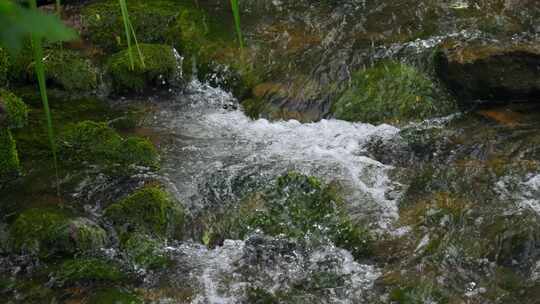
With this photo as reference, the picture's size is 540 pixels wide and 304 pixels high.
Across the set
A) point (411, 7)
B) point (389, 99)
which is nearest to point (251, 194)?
point (389, 99)

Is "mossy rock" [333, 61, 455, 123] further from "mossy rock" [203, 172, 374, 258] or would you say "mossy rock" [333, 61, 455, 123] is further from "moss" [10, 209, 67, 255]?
"moss" [10, 209, 67, 255]

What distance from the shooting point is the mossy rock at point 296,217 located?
16.3 feet

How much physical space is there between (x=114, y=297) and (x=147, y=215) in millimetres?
872

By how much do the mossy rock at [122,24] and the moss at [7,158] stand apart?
2967mm

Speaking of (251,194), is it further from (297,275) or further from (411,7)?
(411,7)

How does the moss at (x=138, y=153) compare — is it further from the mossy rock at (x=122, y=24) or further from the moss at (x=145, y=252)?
the mossy rock at (x=122, y=24)

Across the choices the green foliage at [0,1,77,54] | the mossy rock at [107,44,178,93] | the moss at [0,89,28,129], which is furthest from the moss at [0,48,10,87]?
the green foliage at [0,1,77,54]

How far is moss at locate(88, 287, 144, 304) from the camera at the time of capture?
4371 millimetres

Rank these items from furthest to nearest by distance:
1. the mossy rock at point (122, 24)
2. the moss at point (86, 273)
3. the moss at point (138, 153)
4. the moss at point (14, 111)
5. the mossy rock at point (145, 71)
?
the mossy rock at point (122, 24), the mossy rock at point (145, 71), the moss at point (14, 111), the moss at point (138, 153), the moss at point (86, 273)

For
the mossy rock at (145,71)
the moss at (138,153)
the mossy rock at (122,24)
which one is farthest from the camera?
the mossy rock at (122,24)

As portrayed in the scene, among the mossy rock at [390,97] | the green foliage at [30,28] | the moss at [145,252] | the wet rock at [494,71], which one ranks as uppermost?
the green foliage at [30,28]

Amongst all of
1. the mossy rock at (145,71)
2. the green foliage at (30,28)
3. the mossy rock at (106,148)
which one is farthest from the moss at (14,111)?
the green foliage at (30,28)

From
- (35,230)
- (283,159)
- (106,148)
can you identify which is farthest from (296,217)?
(106,148)

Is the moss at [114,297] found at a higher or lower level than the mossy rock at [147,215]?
lower
